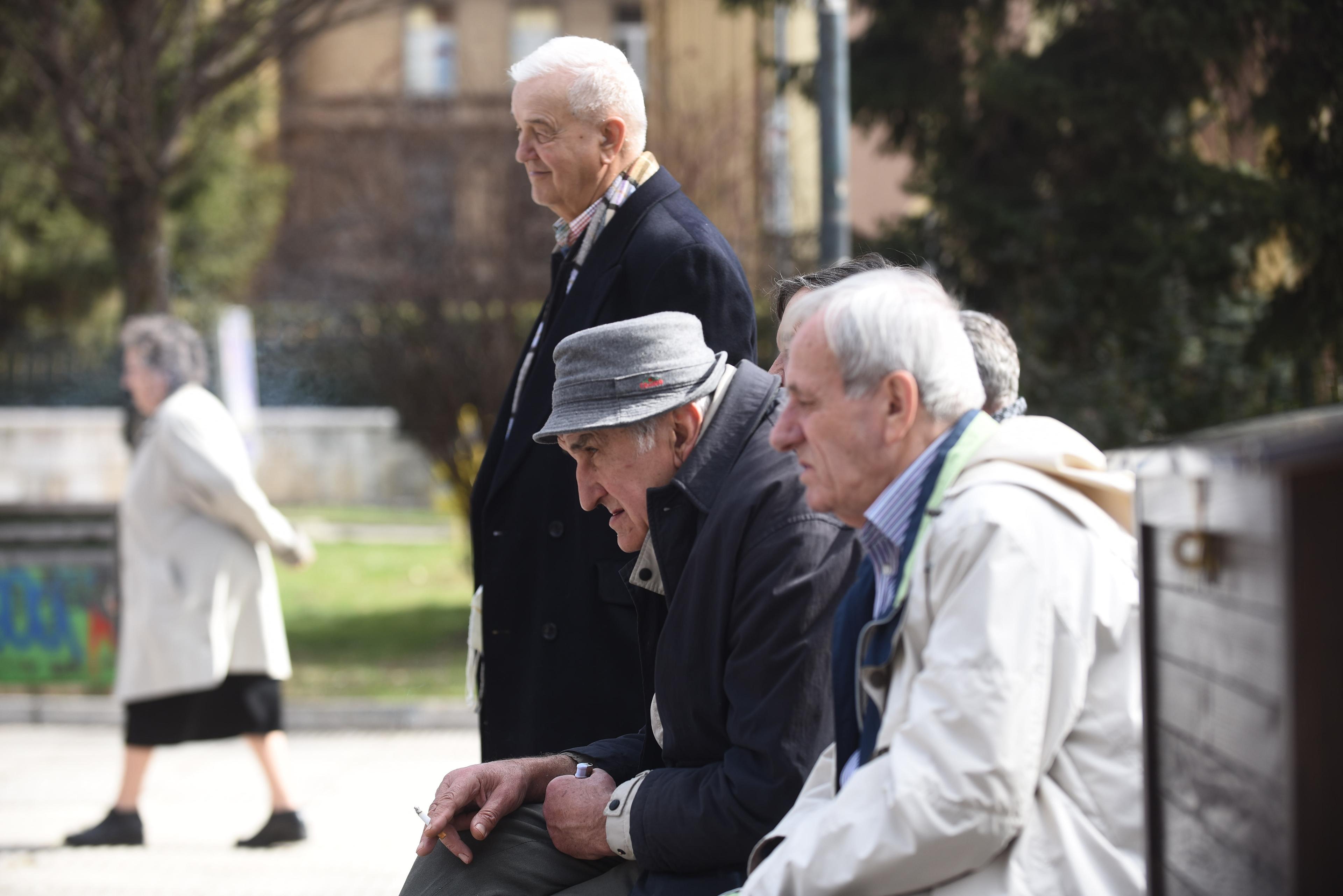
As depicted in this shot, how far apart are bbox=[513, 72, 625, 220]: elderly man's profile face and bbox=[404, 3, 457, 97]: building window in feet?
97.6

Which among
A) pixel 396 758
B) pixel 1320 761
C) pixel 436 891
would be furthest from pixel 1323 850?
pixel 396 758

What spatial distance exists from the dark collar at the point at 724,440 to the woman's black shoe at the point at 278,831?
3.79 meters

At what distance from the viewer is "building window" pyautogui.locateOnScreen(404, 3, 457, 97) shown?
3228 cm

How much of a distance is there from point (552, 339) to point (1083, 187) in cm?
507

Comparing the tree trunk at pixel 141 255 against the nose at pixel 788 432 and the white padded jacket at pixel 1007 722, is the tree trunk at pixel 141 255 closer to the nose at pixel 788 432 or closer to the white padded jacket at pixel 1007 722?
the nose at pixel 788 432

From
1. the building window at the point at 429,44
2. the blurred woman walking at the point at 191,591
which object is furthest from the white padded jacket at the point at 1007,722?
the building window at the point at 429,44

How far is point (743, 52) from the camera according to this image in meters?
15.8

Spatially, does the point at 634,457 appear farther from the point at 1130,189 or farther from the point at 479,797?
the point at 1130,189

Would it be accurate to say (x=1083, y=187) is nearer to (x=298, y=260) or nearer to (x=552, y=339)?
(x=552, y=339)

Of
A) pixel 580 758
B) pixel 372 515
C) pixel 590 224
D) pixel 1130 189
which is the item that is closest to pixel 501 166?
pixel 1130 189

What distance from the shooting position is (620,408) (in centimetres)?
251

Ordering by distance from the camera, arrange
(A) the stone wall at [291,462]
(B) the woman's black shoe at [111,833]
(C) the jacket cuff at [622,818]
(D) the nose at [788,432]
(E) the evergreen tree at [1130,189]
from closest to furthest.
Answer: (D) the nose at [788,432], (C) the jacket cuff at [622,818], (B) the woman's black shoe at [111,833], (E) the evergreen tree at [1130,189], (A) the stone wall at [291,462]

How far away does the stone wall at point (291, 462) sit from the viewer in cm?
2239

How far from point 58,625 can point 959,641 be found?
324 inches
